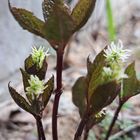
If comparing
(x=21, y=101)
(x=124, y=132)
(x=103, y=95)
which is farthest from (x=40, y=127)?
(x=124, y=132)

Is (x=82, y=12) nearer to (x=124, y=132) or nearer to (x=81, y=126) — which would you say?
(x=81, y=126)

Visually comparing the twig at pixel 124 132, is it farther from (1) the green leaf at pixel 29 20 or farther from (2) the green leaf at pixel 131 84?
(1) the green leaf at pixel 29 20

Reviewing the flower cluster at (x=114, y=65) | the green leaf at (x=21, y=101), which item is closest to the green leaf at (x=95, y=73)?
the flower cluster at (x=114, y=65)

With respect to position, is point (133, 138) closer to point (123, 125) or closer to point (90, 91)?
point (123, 125)

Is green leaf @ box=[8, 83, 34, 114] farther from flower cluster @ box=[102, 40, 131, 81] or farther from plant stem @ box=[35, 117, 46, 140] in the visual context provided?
flower cluster @ box=[102, 40, 131, 81]

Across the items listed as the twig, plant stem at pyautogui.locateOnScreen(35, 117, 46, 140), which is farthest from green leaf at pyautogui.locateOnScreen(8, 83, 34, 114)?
the twig

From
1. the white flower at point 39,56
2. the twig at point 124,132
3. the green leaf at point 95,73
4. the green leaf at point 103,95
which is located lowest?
the twig at point 124,132
